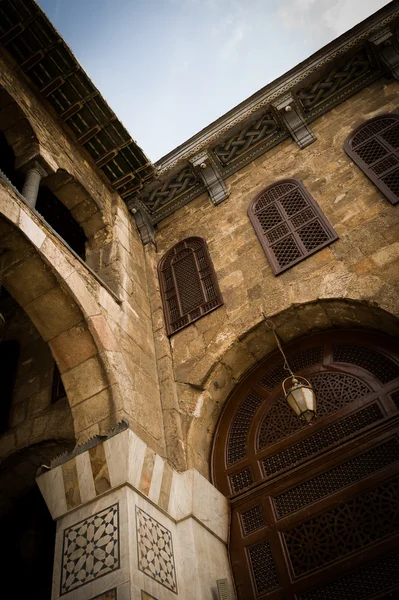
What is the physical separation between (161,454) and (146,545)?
3.52 ft

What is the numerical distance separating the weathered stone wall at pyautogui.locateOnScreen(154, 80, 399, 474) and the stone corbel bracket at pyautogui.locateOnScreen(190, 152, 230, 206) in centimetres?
69

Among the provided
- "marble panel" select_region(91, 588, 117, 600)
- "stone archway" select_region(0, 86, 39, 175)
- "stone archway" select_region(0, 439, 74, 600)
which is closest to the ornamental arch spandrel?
"stone archway" select_region(0, 439, 74, 600)

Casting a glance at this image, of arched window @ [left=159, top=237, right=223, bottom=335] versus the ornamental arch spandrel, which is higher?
arched window @ [left=159, top=237, right=223, bottom=335]

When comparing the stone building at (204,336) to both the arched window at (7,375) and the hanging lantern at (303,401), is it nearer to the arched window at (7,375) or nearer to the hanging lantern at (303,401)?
the arched window at (7,375)

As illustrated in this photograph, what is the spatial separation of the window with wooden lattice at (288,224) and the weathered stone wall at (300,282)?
0.34ft

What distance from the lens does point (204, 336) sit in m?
5.94

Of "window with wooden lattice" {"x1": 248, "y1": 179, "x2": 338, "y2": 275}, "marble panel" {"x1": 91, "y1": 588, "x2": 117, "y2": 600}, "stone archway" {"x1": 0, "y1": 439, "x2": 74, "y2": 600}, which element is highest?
"window with wooden lattice" {"x1": 248, "y1": 179, "x2": 338, "y2": 275}

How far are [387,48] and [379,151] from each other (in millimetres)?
1837

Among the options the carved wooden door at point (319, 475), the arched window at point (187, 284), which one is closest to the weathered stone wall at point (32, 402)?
the arched window at point (187, 284)

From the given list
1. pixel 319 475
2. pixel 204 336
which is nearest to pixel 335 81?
pixel 204 336

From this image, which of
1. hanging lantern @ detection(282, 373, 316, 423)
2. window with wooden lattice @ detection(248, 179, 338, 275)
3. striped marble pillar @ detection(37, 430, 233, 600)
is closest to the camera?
striped marble pillar @ detection(37, 430, 233, 600)

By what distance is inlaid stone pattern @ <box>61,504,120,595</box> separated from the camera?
369 cm

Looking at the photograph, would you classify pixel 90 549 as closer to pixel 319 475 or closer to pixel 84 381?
pixel 84 381

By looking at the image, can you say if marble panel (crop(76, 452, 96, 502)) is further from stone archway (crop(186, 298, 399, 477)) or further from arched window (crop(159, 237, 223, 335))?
arched window (crop(159, 237, 223, 335))
